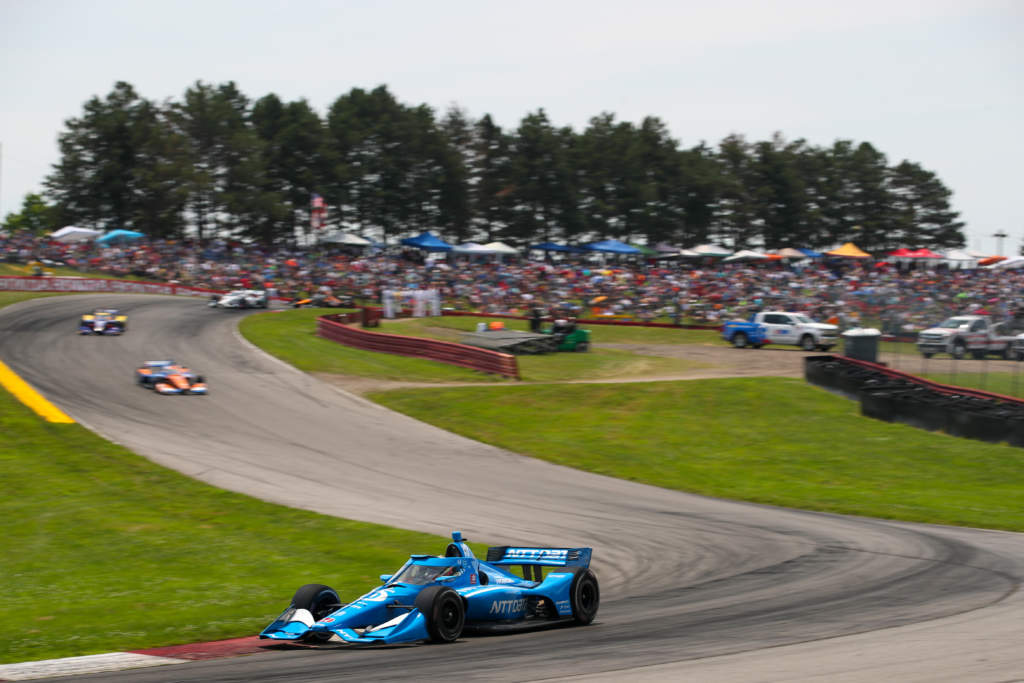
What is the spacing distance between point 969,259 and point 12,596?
6689 cm

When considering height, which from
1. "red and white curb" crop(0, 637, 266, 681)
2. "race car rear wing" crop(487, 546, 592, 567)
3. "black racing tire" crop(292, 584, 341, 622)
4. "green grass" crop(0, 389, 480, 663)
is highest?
"race car rear wing" crop(487, 546, 592, 567)

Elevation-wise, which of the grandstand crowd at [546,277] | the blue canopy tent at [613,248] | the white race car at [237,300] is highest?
the blue canopy tent at [613,248]

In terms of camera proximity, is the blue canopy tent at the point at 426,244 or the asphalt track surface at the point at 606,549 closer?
the asphalt track surface at the point at 606,549

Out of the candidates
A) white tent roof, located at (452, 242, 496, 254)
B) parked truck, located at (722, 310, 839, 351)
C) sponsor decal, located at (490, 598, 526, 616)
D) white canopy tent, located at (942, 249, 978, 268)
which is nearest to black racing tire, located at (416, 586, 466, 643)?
sponsor decal, located at (490, 598, 526, 616)

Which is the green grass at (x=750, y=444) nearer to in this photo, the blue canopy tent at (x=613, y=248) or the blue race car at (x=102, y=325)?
the blue race car at (x=102, y=325)

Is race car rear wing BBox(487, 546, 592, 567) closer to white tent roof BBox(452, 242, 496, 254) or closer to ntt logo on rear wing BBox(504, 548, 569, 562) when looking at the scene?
ntt logo on rear wing BBox(504, 548, 569, 562)

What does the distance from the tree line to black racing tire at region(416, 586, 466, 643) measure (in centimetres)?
6932

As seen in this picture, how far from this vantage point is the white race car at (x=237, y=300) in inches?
2026

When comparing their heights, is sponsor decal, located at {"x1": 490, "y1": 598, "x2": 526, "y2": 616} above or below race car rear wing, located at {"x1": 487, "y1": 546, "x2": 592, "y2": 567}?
below

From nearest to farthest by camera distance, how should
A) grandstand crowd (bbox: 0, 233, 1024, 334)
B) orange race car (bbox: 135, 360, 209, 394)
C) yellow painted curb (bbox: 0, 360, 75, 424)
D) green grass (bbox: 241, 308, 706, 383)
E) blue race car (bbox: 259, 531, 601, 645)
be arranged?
blue race car (bbox: 259, 531, 601, 645), yellow painted curb (bbox: 0, 360, 75, 424), orange race car (bbox: 135, 360, 209, 394), green grass (bbox: 241, 308, 706, 383), grandstand crowd (bbox: 0, 233, 1024, 334)

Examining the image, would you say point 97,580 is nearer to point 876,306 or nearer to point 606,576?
point 606,576

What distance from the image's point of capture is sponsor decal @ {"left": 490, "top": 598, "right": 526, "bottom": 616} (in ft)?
32.1

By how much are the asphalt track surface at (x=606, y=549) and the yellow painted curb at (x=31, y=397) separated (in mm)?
554

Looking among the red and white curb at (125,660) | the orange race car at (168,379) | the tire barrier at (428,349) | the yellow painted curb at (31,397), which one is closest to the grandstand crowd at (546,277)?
the tire barrier at (428,349)
